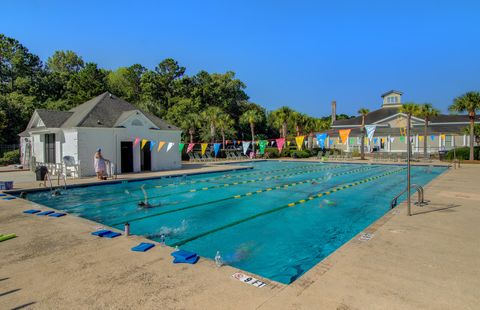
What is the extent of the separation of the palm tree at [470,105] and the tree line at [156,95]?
52.1 feet

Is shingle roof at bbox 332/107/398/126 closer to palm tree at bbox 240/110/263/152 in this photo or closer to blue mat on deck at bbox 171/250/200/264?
palm tree at bbox 240/110/263/152

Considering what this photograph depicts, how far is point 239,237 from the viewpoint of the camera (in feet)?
24.8

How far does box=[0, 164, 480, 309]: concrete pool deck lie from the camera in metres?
3.38

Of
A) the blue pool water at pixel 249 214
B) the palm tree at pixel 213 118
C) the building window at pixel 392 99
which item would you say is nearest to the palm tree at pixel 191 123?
the palm tree at pixel 213 118

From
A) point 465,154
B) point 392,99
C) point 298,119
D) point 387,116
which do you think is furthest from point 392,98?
point 465,154

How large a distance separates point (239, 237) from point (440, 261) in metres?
4.27

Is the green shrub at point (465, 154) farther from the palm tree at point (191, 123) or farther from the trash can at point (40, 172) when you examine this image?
the trash can at point (40, 172)

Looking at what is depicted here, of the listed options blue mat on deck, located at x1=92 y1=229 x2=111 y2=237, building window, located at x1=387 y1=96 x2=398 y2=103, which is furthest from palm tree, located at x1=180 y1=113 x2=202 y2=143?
building window, located at x1=387 y1=96 x2=398 y2=103

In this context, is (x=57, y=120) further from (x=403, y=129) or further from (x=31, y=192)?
(x=403, y=129)

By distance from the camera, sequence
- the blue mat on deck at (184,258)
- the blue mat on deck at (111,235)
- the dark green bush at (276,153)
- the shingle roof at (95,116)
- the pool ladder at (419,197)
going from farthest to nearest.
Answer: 1. the dark green bush at (276,153)
2. the shingle roof at (95,116)
3. the pool ladder at (419,197)
4. the blue mat on deck at (111,235)
5. the blue mat on deck at (184,258)

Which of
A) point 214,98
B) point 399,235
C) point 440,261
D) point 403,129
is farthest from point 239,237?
point 214,98

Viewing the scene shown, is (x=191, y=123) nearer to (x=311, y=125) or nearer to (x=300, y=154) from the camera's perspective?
(x=300, y=154)

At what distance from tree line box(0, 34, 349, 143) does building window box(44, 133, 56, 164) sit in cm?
1059

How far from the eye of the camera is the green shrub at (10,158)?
2594 centimetres
